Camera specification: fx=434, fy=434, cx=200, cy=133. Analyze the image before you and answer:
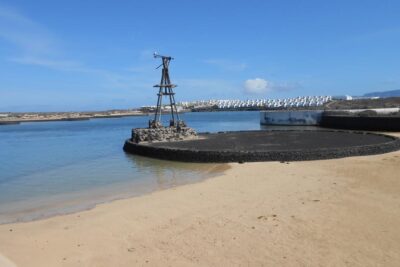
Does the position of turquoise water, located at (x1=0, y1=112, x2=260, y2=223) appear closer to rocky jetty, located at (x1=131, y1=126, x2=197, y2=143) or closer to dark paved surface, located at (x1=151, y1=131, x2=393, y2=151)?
dark paved surface, located at (x1=151, y1=131, x2=393, y2=151)

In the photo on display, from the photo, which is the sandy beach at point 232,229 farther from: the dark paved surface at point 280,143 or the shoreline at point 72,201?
the dark paved surface at point 280,143

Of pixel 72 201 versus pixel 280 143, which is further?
pixel 280 143

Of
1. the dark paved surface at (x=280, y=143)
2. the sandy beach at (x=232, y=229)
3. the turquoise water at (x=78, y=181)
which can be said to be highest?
the sandy beach at (x=232, y=229)

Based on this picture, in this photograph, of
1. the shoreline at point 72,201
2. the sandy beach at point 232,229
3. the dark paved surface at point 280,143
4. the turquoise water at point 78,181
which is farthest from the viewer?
the dark paved surface at point 280,143

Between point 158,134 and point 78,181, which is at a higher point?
point 158,134

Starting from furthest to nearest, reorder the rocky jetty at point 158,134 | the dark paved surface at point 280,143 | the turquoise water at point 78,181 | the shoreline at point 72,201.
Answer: the rocky jetty at point 158,134, the dark paved surface at point 280,143, the turquoise water at point 78,181, the shoreline at point 72,201

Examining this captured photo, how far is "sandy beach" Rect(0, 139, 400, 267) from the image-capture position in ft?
16.6

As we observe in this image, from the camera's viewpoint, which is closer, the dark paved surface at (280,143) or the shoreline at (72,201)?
the shoreline at (72,201)

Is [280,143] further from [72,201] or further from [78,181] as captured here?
[72,201]

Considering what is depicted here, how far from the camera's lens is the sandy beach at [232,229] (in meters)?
5.05

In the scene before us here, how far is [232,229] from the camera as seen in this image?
20.1ft

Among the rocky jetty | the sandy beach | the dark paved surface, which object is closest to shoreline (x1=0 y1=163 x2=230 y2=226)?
the sandy beach

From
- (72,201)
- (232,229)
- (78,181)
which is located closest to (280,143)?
(78,181)

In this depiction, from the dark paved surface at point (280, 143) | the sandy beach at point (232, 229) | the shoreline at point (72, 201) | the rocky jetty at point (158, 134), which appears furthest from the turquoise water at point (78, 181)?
the rocky jetty at point (158, 134)
